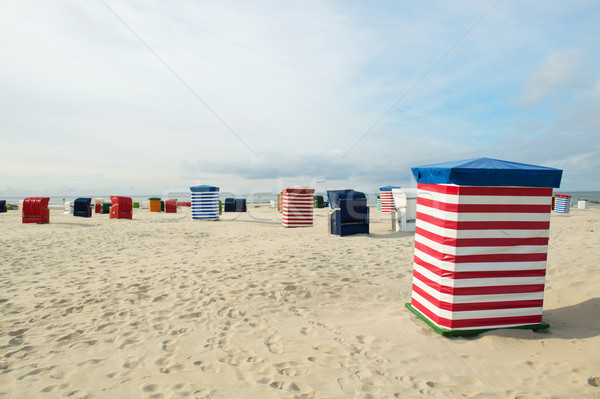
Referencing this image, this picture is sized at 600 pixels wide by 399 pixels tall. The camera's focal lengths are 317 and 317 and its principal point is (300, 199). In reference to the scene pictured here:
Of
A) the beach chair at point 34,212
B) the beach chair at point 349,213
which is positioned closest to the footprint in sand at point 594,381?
the beach chair at point 349,213

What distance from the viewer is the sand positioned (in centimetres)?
282

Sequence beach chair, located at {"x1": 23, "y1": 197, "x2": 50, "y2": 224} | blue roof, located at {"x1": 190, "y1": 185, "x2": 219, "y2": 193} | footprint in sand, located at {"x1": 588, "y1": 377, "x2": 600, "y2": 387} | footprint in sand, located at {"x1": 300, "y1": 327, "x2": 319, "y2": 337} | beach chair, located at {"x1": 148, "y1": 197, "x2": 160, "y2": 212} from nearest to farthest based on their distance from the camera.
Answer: footprint in sand, located at {"x1": 588, "y1": 377, "x2": 600, "y2": 387} → footprint in sand, located at {"x1": 300, "y1": 327, "x2": 319, "y2": 337} → beach chair, located at {"x1": 23, "y1": 197, "x2": 50, "y2": 224} → blue roof, located at {"x1": 190, "y1": 185, "x2": 219, "y2": 193} → beach chair, located at {"x1": 148, "y1": 197, "x2": 160, "y2": 212}

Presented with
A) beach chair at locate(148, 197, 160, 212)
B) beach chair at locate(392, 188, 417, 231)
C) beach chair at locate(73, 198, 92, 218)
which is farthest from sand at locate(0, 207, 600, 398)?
beach chair at locate(148, 197, 160, 212)

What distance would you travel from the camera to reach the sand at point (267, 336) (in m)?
2.82

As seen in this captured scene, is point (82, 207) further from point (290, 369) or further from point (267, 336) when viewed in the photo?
point (290, 369)

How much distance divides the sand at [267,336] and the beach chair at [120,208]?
38.2 feet

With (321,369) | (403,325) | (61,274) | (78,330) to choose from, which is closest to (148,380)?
(321,369)

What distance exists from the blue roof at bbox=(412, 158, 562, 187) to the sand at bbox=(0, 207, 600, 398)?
5.72 ft

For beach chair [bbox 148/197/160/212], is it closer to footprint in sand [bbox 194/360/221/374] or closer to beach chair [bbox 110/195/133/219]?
beach chair [bbox 110/195/133/219]

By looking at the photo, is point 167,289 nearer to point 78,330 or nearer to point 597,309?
point 78,330

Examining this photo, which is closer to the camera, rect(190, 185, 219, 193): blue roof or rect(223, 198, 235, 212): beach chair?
rect(190, 185, 219, 193): blue roof

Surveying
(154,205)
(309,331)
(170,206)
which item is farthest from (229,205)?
(309,331)

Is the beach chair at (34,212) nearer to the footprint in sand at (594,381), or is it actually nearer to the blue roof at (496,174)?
the blue roof at (496,174)

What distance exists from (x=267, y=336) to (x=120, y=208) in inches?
716
